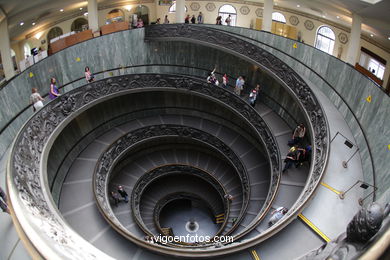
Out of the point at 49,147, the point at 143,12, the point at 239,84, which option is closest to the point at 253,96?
the point at 239,84

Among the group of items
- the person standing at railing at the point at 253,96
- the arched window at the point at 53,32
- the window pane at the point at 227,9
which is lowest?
the person standing at railing at the point at 253,96

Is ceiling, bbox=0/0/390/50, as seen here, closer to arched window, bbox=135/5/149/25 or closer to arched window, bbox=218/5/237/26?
arched window, bbox=135/5/149/25

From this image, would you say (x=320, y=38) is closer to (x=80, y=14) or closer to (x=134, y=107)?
(x=134, y=107)

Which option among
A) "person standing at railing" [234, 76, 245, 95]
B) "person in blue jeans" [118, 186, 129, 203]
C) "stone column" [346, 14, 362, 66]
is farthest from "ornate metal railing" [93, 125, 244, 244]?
"stone column" [346, 14, 362, 66]

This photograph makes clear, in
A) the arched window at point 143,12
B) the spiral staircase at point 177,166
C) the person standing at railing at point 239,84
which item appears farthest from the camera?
the arched window at point 143,12

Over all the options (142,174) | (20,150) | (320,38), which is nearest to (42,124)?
(20,150)

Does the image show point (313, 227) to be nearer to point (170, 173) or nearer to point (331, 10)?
point (170, 173)

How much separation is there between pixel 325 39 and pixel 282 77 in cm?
1243

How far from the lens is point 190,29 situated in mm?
17609

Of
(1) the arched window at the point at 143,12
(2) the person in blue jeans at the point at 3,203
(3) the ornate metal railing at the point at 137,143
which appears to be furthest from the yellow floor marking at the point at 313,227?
(1) the arched window at the point at 143,12

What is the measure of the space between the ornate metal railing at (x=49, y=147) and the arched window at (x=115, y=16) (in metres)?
11.6

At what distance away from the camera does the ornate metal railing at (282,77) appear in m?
9.12

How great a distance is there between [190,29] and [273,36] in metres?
4.69

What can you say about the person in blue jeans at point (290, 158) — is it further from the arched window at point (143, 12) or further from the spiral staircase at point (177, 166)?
the arched window at point (143, 12)
